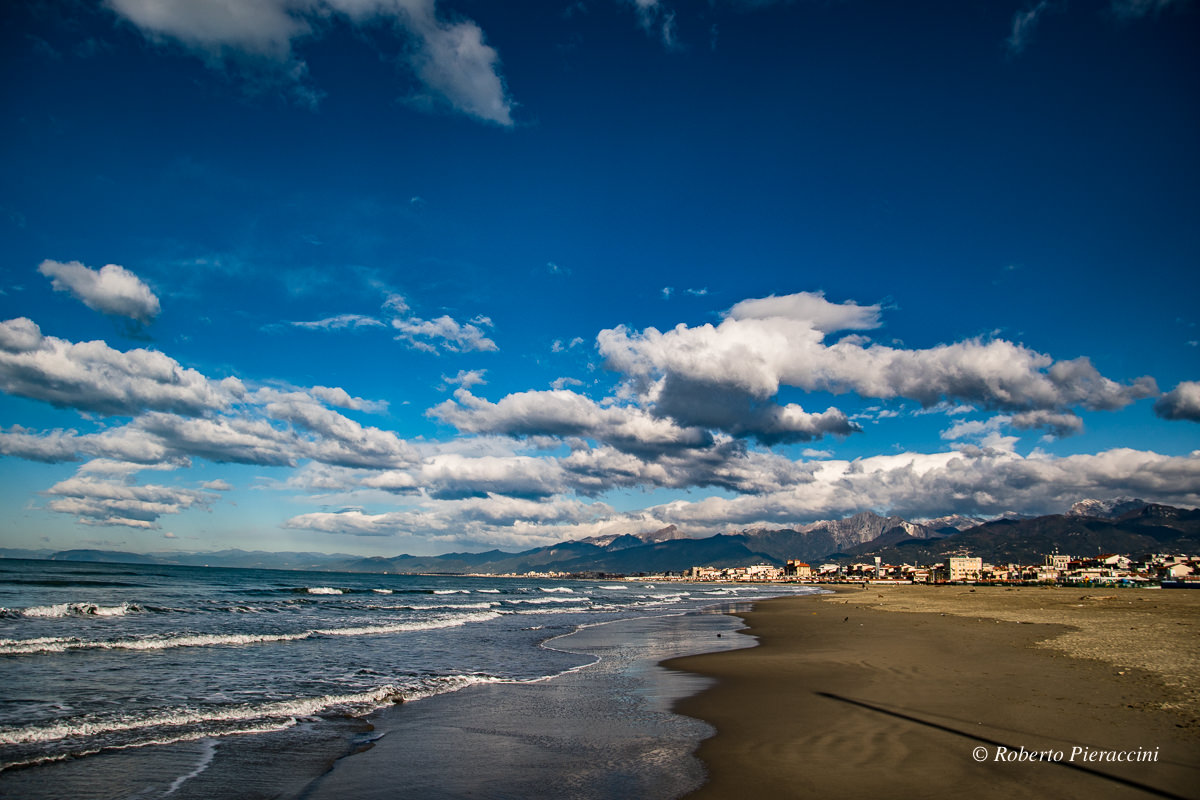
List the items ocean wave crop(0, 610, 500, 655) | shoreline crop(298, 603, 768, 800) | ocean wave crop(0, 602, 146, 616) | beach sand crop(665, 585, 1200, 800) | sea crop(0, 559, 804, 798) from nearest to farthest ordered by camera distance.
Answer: beach sand crop(665, 585, 1200, 800), shoreline crop(298, 603, 768, 800), sea crop(0, 559, 804, 798), ocean wave crop(0, 610, 500, 655), ocean wave crop(0, 602, 146, 616)

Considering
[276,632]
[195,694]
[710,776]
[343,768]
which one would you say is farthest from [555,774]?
[276,632]

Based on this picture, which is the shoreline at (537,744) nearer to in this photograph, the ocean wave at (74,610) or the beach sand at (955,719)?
the beach sand at (955,719)

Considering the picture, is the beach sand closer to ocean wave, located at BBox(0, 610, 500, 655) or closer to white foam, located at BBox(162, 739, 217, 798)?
white foam, located at BBox(162, 739, 217, 798)

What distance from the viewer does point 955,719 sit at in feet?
36.3

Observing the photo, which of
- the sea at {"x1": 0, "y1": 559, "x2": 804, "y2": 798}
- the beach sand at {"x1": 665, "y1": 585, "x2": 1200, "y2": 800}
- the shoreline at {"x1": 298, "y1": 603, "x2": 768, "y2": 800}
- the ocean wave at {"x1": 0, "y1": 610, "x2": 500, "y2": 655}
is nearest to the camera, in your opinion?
the beach sand at {"x1": 665, "y1": 585, "x2": 1200, "y2": 800}

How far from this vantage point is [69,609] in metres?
32.1

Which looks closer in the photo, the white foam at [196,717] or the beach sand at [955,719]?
the beach sand at [955,719]

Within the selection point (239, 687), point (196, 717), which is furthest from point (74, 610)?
point (196, 717)

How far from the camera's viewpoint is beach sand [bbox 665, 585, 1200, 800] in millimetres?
7812

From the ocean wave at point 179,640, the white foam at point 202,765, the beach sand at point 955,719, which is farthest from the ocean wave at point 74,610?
the beach sand at point 955,719

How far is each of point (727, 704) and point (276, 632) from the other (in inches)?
863

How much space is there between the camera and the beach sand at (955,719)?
781cm

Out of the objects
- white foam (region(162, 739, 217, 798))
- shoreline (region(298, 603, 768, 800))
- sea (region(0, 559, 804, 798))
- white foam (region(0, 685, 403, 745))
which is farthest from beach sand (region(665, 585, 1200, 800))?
white foam (region(0, 685, 403, 745))

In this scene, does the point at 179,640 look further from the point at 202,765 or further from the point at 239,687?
the point at 202,765
